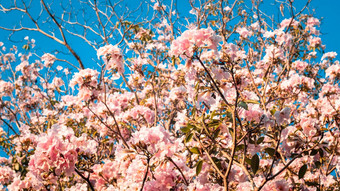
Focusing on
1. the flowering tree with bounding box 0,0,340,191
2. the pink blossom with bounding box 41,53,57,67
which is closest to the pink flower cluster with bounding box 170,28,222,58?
the flowering tree with bounding box 0,0,340,191

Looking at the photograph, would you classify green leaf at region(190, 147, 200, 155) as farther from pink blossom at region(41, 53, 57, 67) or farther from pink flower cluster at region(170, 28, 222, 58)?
pink blossom at region(41, 53, 57, 67)

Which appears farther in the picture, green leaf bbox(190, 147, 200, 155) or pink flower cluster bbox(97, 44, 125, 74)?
pink flower cluster bbox(97, 44, 125, 74)

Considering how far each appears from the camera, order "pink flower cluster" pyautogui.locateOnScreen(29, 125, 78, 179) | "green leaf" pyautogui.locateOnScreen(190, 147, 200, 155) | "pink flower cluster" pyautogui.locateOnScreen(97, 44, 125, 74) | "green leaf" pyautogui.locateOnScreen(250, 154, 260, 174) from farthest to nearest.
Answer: "pink flower cluster" pyautogui.locateOnScreen(97, 44, 125, 74), "green leaf" pyautogui.locateOnScreen(190, 147, 200, 155), "green leaf" pyautogui.locateOnScreen(250, 154, 260, 174), "pink flower cluster" pyautogui.locateOnScreen(29, 125, 78, 179)

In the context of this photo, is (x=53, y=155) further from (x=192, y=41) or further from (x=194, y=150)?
(x=192, y=41)

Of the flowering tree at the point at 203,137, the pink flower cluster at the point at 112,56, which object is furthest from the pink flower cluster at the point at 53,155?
the pink flower cluster at the point at 112,56

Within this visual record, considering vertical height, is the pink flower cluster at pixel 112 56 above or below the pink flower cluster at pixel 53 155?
above

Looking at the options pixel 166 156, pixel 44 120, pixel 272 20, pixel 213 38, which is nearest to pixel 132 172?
pixel 166 156

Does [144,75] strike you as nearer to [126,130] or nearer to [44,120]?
[126,130]

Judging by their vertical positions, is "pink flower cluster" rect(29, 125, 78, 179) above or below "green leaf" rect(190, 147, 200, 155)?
below

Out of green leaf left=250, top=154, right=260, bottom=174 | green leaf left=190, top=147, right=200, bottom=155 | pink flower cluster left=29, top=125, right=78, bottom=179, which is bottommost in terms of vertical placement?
green leaf left=250, top=154, right=260, bottom=174

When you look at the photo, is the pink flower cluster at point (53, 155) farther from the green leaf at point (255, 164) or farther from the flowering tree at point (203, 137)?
the green leaf at point (255, 164)

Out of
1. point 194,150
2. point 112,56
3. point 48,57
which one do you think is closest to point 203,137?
point 194,150

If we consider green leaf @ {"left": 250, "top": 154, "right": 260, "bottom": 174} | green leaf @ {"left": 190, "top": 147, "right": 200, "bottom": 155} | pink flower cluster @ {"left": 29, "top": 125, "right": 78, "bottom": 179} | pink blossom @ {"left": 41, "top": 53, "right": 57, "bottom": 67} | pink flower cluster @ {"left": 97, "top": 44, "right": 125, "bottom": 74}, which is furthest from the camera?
pink blossom @ {"left": 41, "top": 53, "right": 57, "bottom": 67}

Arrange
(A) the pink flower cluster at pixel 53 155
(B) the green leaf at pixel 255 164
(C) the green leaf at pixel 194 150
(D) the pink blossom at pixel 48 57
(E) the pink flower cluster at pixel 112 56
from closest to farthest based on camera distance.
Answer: (A) the pink flower cluster at pixel 53 155
(B) the green leaf at pixel 255 164
(C) the green leaf at pixel 194 150
(E) the pink flower cluster at pixel 112 56
(D) the pink blossom at pixel 48 57
